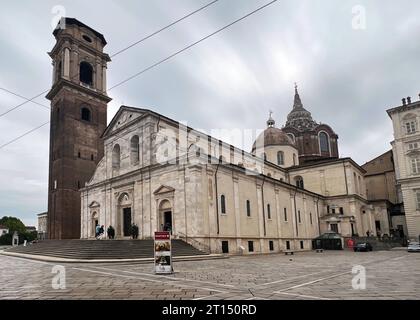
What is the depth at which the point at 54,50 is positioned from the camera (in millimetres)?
47281

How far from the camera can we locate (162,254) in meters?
14.0

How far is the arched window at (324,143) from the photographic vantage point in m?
63.3

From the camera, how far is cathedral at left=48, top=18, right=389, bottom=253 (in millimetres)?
28516

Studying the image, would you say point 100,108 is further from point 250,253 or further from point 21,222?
point 21,222

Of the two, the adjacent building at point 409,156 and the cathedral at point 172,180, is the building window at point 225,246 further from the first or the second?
the adjacent building at point 409,156

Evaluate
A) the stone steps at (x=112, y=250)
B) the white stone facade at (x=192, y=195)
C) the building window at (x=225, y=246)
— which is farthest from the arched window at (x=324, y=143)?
the stone steps at (x=112, y=250)

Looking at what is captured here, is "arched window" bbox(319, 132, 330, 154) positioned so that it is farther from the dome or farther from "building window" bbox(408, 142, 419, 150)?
"building window" bbox(408, 142, 419, 150)

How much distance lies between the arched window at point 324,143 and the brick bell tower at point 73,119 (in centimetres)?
3839

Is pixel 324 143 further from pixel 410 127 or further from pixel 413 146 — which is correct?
pixel 413 146

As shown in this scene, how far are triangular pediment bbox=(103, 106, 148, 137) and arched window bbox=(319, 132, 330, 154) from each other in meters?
39.4

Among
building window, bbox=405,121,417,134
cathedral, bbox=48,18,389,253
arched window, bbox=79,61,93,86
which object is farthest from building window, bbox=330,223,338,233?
arched window, bbox=79,61,93,86
